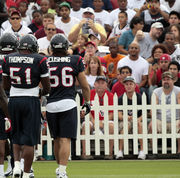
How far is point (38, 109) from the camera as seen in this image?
33.3ft

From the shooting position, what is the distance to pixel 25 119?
10117 mm

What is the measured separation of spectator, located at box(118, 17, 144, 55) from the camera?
60.6 feet

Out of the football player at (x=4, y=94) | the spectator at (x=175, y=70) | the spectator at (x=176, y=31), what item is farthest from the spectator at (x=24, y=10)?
the football player at (x=4, y=94)

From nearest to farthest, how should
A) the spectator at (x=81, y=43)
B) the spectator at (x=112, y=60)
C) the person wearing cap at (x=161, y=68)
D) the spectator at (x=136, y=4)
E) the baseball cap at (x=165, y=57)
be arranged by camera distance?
the person wearing cap at (x=161, y=68)
the baseball cap at (x=165, y=57)
the spectator at (x=112, y=60)
the spectator at (x=81, y=43)
the spectator at (x=136, y=4)

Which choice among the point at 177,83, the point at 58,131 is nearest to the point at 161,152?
the point at 177,83

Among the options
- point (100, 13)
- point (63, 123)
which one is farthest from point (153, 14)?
point (63, 123)

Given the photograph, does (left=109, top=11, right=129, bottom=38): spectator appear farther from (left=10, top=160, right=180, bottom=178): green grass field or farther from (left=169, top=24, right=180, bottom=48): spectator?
(left=10, top=160, right=180, bottom=178): green grass field

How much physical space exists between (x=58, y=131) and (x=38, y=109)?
0.86 metres

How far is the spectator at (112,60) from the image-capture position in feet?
55.9

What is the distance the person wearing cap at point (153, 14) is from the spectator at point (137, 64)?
113 inches

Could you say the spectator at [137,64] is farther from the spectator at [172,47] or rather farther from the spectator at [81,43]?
the spectator at [81,43]

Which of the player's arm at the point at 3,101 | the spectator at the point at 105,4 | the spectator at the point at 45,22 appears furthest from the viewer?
the spectator at the point at 105,4

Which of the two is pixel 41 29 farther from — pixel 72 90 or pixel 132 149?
pixel 72 90

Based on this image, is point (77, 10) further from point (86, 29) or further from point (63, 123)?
point (63, 123)
